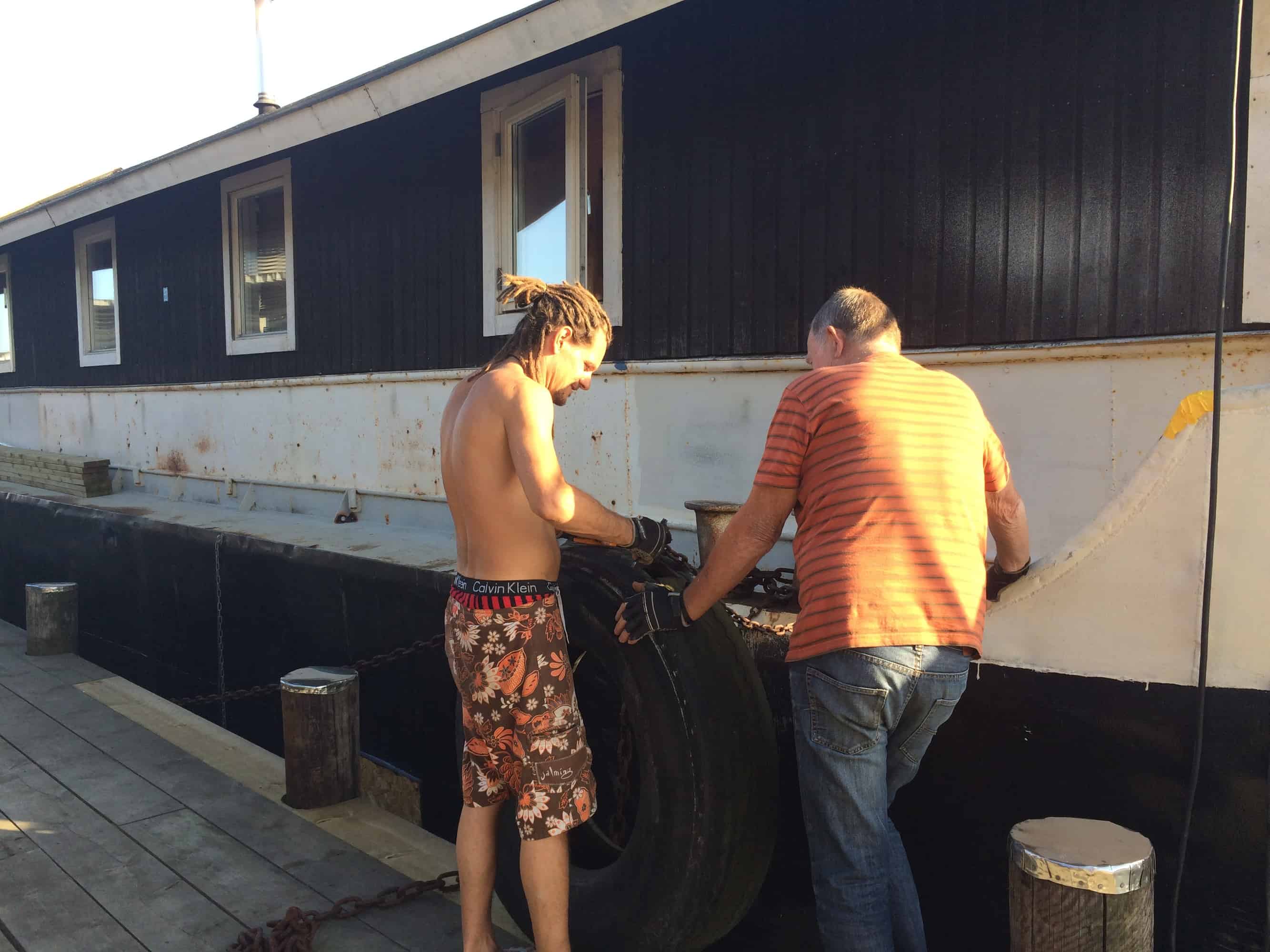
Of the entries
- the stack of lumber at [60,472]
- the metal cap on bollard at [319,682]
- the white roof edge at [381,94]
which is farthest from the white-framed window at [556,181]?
the stack of lumber at [60,472]

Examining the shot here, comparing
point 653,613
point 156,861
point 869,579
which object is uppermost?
point 869,579

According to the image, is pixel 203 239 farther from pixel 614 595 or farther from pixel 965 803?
pixel 965 803

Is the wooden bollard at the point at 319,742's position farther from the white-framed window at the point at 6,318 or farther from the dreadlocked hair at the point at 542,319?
the white-framed window at the point at 6,318

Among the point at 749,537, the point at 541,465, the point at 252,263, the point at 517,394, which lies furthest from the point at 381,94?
the point at 749,537

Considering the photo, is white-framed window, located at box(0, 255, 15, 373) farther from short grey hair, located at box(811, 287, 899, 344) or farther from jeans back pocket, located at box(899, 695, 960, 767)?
jeans back pocket, located at box(899, 695, 960, 767)

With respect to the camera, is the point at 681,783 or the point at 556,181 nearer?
the point at 681,783

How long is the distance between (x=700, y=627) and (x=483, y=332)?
3.51m

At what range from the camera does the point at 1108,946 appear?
6.31ft

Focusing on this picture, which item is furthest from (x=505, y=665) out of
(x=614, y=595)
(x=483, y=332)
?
(x=483, y=332)

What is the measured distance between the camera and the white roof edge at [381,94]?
4.24m

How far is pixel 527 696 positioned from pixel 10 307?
40.3ft

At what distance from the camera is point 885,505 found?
212 cm

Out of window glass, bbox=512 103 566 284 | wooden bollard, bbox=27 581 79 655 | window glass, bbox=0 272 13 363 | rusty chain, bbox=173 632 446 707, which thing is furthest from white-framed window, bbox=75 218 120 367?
window glass, bbox=512 103 566 284

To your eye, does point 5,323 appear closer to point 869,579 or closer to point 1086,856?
point 869,579
